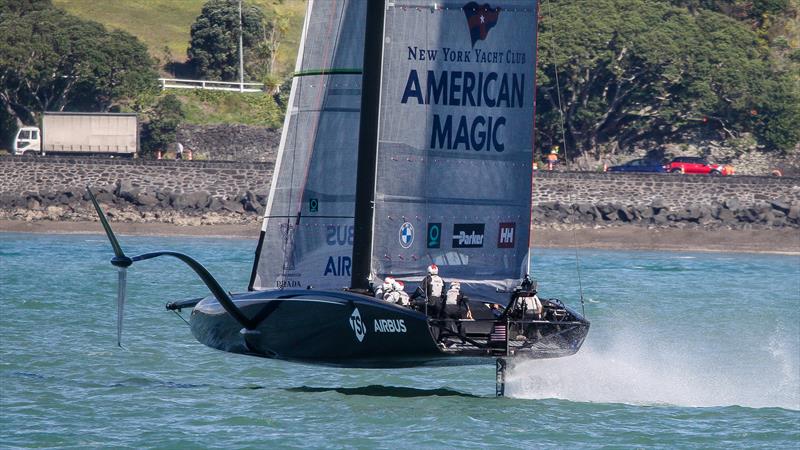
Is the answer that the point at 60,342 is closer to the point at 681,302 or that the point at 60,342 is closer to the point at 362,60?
the point at 362,60

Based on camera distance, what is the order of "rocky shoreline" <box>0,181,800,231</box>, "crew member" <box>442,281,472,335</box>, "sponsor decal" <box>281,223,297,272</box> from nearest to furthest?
"crew member" <box>442,281,472,335</box> < "sponsor decal" <box>281,223,297,272</box> < "rocky shoreline" <box>0,181,800,231</box>

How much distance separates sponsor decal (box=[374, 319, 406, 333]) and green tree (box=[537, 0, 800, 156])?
Result: 145 ft

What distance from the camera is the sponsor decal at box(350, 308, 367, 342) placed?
14695 millimetres

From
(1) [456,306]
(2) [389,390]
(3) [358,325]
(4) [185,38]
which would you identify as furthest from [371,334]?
(4) [185,38]

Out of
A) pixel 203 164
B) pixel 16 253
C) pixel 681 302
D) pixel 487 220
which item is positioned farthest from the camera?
pixel 203 164

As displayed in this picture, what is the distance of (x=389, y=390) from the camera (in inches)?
697

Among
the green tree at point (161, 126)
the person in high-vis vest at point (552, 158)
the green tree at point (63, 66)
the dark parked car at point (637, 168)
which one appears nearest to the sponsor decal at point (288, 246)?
the person in high-vis vest at point (552, 158)

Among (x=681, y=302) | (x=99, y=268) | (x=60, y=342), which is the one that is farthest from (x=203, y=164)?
(x=60, y=342)

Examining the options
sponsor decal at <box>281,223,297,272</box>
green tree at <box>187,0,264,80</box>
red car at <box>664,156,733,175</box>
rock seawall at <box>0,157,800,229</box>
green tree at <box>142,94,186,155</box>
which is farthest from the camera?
green tree at <box>187,0,264,80</box>

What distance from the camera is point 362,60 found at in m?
16.4

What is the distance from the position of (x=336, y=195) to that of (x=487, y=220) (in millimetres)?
1936

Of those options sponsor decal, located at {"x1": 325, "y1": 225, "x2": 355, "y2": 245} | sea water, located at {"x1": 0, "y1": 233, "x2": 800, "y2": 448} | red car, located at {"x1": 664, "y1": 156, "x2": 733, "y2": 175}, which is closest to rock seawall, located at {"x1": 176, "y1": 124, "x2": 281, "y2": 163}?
red car, located at {"x1": 664, "y1": 156, "x2": 733, "y2": 175}

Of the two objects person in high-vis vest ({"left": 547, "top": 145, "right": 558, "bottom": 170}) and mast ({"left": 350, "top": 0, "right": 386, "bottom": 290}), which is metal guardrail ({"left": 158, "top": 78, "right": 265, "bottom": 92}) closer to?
person in high-vis vest ({"left": 547, "top": 145, "right": 558, "bottom": 170})

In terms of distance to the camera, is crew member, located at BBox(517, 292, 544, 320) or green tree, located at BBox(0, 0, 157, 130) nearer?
crew member, located at BBox(517, 292, 544, 320)
